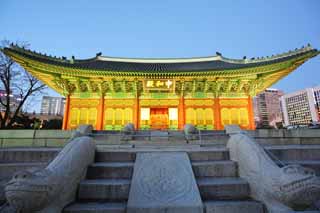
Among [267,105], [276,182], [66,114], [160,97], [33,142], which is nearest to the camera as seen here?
[276,182]

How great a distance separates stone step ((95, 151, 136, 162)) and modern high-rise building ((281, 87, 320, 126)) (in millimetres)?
66261

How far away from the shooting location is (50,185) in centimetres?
211

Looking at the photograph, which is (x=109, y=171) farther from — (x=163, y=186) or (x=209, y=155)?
(x=209, y=155)

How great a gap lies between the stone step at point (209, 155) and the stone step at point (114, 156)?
134 cm

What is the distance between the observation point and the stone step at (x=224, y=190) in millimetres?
2711

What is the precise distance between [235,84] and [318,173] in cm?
1164

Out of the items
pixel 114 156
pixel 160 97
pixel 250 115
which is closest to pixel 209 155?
pixel 114 156

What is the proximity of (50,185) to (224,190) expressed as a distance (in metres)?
2.57

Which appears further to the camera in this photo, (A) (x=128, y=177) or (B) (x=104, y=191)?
(A) (x=128, y=177)

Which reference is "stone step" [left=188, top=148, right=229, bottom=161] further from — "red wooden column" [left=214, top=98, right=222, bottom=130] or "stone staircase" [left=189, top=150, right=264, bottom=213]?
"red wooden column" [left=214, top=98, right=222, bottom=130]

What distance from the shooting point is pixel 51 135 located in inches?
241

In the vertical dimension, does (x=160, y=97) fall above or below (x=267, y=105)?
below

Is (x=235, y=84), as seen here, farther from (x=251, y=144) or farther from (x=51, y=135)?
(x=51, y=135)

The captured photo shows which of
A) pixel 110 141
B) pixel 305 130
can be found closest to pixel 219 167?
pixel 110 141
